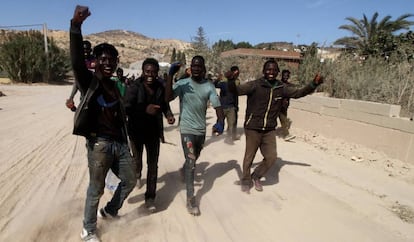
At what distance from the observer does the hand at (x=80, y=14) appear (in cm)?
259

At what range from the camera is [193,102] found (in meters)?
4.34

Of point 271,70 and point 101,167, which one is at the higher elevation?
point 271,70

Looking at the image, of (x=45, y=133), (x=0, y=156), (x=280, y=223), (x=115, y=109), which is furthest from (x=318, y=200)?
(x=45, y=133)

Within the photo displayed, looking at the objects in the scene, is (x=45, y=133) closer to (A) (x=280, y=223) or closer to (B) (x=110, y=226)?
(B) (x=110, y=226)

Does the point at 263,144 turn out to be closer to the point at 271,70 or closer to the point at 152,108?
the point at 271,70

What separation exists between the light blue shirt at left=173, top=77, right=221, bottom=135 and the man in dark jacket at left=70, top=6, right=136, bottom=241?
41.5 inches

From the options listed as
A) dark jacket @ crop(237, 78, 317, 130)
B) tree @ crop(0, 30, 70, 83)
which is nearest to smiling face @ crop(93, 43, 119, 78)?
dark jacket @ crop(237, 78, 317, 130)

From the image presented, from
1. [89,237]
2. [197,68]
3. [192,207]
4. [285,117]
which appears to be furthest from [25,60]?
[89,237]

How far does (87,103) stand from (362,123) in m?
6.40

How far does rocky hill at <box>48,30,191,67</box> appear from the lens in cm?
7769

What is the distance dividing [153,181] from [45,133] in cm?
519

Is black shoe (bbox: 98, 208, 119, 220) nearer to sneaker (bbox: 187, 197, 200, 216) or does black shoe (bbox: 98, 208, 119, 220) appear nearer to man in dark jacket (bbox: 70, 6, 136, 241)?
man in dark jacket (bbox: 70, 6, 136, 241)

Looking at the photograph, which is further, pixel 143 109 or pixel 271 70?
pixel 271 70

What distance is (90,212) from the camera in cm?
337
